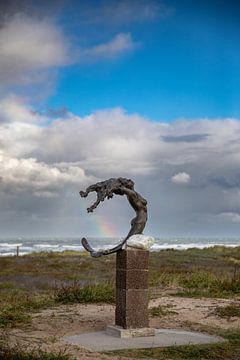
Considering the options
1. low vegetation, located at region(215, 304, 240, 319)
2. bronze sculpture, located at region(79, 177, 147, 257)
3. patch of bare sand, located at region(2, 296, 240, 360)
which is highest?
bronze sculpture, located at region(79, 177, 147, 257)

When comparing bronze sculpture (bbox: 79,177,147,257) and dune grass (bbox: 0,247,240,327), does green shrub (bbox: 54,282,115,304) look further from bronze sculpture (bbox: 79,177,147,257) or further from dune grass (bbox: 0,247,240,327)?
bronze sculpture (bbox: 79,177,147,257)

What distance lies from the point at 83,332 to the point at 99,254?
5.31 feet

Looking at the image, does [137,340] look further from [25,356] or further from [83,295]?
[83,295]

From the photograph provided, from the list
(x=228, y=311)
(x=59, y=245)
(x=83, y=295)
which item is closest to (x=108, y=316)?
(x=83, y=295)

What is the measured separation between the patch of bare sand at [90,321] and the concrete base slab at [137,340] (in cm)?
36

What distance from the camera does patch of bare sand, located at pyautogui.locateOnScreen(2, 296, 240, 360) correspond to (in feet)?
31.1

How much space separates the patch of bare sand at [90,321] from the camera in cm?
949

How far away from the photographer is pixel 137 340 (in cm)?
1003

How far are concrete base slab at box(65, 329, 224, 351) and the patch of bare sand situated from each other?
14.1 inches

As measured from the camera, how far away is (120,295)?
1055 centimetres

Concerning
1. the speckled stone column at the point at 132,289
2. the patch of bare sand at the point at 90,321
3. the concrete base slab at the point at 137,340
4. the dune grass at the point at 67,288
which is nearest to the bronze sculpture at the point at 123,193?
the speckled stone column at the point at 132,289

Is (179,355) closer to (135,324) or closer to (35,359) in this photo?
(135,324)

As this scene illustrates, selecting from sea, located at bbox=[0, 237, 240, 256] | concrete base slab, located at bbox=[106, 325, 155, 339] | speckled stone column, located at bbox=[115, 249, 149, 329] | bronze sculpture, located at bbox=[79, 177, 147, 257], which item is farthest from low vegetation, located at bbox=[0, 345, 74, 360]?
sea, located at bbox=[0, 237, 240, 256]

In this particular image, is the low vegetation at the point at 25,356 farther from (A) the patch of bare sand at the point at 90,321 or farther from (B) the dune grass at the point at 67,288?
(B) the dune grass at the point at 67,288
